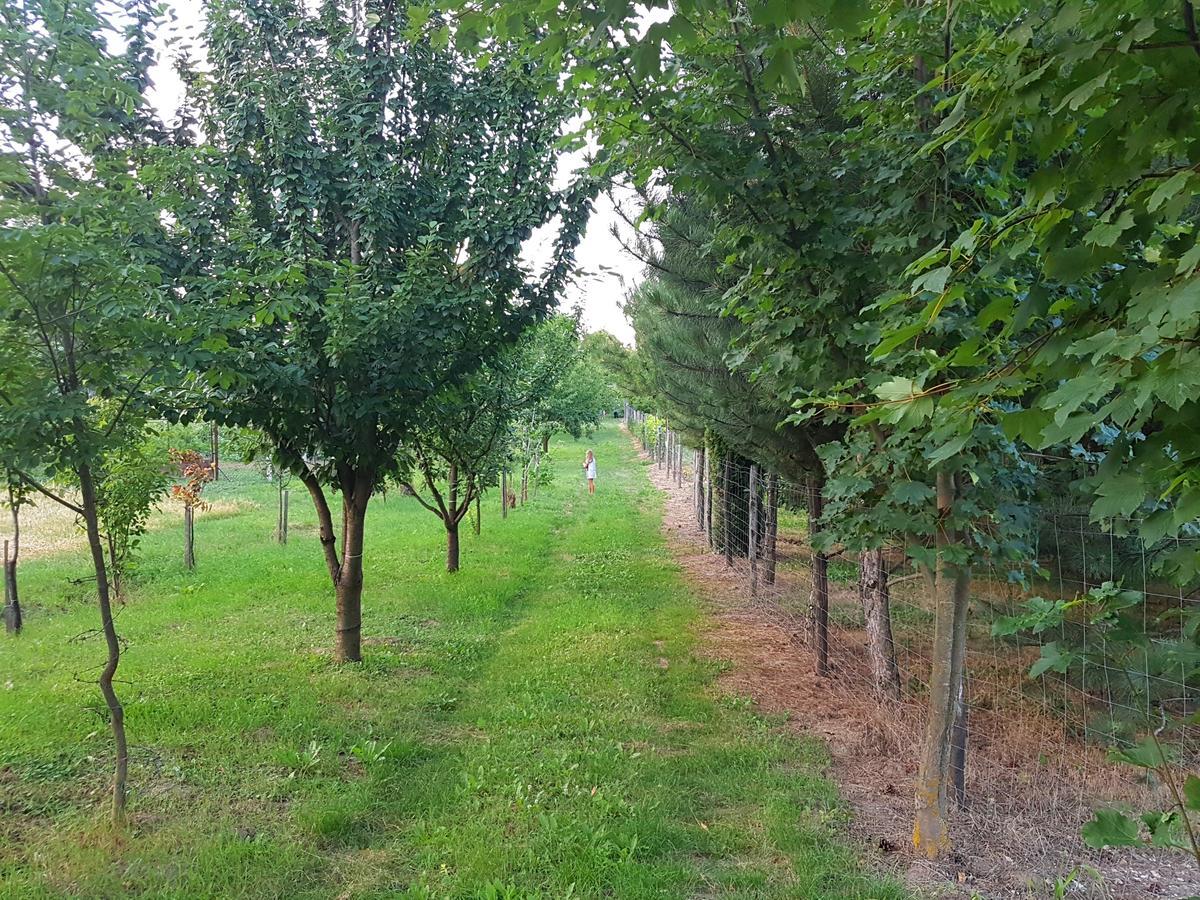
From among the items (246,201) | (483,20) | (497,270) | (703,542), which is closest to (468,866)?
(483,20)

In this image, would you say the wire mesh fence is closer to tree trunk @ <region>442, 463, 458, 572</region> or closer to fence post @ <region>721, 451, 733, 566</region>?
fence post @ <region>721, 451, 733, 566</region>

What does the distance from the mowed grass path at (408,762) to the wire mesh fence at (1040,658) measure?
97 cm

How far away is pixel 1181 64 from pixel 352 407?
17.1ft

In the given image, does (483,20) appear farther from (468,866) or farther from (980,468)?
(468,866)

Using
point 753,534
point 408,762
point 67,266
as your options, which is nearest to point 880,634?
point 408,762

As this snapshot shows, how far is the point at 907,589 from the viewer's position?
8125 millimetres

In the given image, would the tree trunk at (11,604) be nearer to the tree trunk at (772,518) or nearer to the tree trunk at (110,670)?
the tree trunk at (110,670)

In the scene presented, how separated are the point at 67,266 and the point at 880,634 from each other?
5377 mm

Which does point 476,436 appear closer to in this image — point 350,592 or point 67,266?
point 350,592

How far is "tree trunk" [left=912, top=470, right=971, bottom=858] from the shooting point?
136 inches

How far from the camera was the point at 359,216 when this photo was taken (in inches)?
222

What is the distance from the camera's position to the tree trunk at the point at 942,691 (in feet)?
11.3

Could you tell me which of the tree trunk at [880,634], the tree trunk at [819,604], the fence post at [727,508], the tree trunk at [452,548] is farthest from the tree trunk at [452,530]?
the tree trunk at [880,634]

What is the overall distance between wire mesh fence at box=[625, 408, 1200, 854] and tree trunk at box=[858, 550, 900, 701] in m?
0.01
